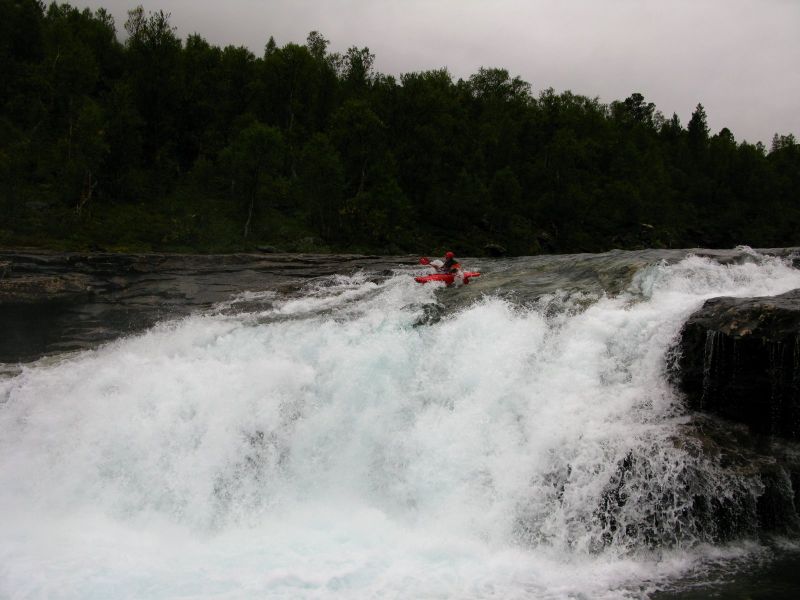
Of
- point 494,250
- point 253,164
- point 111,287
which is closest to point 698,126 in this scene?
point 494,250

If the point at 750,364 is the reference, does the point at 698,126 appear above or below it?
above

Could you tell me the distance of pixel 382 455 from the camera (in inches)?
388

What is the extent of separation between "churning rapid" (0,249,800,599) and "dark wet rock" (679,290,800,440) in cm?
41

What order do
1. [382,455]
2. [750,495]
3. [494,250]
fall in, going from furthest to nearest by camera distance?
1. [494,250]
2. [382,455]
3. [750,495]

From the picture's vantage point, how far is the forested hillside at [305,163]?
37.5 meters

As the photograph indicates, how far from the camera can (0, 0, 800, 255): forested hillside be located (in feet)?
123

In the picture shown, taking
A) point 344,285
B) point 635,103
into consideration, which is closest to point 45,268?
point 344,285

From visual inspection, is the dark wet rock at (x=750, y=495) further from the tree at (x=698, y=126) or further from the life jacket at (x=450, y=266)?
the tree at (x=698, y=126)

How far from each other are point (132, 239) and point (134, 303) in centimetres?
1779

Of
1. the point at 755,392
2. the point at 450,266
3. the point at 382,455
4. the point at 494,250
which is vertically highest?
the point at 494,250

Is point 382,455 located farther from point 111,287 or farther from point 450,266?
point 111,287

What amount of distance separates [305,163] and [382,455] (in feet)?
109

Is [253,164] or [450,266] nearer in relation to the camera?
[450,266]

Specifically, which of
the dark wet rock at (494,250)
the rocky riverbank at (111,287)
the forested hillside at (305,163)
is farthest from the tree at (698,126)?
the rocky riverbank at (111,287)
